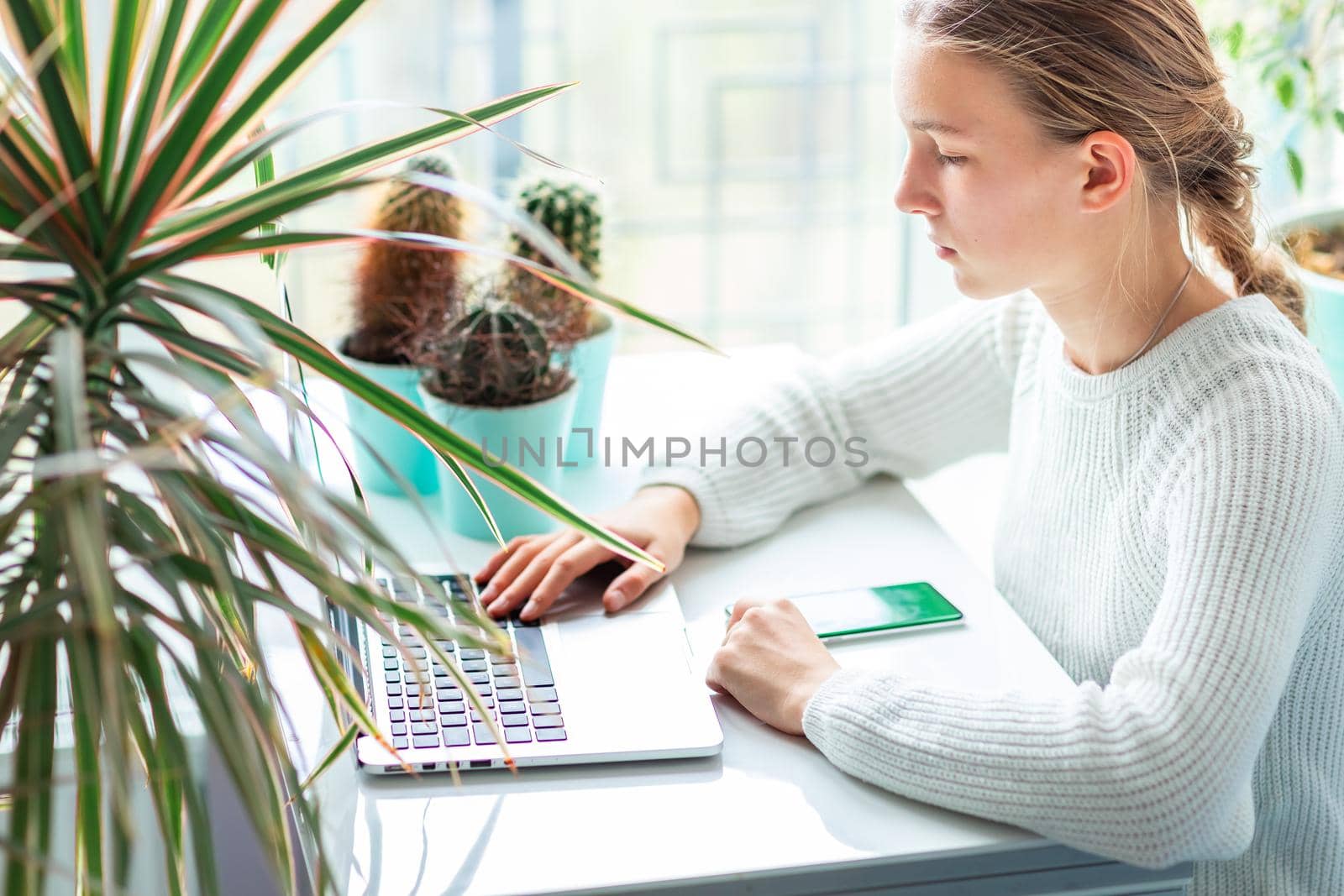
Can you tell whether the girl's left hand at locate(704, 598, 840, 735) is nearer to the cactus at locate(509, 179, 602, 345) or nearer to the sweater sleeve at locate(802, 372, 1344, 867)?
the sweater sleeve at locate(802, 372, 1344, 867)

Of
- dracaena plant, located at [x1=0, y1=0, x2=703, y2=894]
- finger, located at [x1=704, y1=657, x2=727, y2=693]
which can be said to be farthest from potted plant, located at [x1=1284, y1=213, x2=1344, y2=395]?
dracaena plant, located at [x1=0, y1=0, x2=703, y2=894]

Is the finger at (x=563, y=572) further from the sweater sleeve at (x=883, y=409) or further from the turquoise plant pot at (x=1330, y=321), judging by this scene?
the turquoise plant pot at (x=1330, y=321)

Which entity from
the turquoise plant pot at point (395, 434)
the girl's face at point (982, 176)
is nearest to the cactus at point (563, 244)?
the turquoise plant pot at point (395, 434)

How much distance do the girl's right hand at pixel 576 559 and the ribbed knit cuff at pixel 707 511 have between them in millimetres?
15

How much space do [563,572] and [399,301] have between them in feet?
1.16

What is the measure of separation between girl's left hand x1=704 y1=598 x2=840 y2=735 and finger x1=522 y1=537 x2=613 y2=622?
135mm

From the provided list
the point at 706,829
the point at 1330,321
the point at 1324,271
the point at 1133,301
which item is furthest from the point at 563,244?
the point at 1324,271

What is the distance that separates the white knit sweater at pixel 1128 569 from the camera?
2.53 ft

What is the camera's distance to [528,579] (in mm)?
1006

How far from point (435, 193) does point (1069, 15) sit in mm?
594

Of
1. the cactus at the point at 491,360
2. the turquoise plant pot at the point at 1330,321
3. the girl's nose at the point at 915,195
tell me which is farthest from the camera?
the turquoise plant pot at the point at 1330,321

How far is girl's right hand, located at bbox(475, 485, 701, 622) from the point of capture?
999mm

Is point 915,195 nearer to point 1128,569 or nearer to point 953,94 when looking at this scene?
point 953,94

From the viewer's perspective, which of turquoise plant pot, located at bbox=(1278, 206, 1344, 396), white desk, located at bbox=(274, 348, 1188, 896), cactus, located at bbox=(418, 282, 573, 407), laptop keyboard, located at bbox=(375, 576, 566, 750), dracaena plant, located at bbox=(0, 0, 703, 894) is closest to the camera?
dracaena plant, located at bbox=(0, 0, 703, 894)
